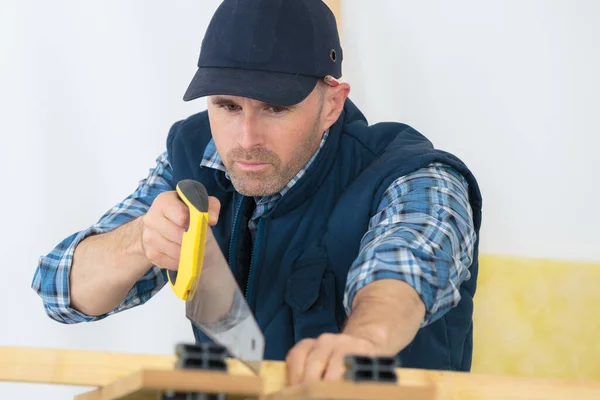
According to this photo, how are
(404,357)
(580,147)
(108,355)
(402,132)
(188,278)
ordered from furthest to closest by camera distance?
(580,147), (402,132), (404,357), (188,278), (108,355)

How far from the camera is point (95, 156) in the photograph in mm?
2570

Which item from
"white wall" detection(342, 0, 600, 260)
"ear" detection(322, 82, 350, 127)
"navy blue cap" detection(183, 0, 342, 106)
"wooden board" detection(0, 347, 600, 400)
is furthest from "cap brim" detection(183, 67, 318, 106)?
"white wall" detection(342, 0, 600, 260)

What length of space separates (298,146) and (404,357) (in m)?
0.44

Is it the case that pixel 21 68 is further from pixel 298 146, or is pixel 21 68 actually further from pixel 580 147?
pixel 580 147

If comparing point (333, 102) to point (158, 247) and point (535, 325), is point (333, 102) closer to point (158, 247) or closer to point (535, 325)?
point (158, 247)

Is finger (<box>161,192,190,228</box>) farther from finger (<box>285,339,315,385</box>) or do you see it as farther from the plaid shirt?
finger (<box>285,339,315,385</box>)

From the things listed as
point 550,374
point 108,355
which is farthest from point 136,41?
point 108,355

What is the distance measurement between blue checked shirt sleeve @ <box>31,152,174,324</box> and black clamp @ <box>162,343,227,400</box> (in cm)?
102

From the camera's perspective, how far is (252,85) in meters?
1.71

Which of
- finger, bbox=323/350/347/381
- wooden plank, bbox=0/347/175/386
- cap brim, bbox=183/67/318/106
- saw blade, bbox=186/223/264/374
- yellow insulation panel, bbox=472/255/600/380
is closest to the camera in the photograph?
finger, bbox=323/350/347/381

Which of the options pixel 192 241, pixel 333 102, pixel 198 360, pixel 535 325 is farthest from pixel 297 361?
pixel 535 325

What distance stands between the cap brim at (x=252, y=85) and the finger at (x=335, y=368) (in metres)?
0.76

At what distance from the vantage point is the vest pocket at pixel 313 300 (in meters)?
1.78

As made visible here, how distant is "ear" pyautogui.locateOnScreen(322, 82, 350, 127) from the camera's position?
6.25ft
